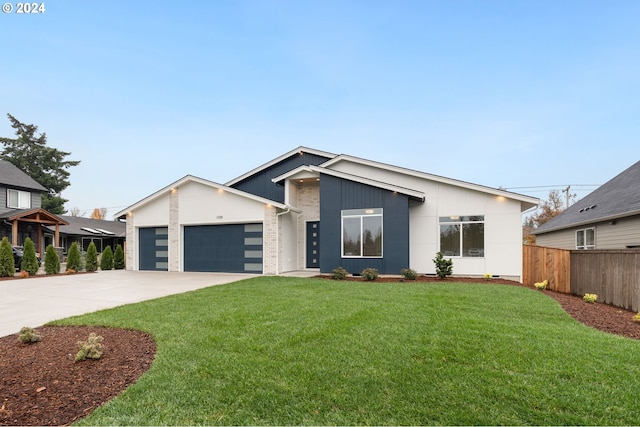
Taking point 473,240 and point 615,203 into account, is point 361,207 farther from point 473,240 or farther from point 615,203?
point 615,203

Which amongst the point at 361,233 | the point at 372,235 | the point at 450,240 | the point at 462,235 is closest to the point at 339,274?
the point at 361,233

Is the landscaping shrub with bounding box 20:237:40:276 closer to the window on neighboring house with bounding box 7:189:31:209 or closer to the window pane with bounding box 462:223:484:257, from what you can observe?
the window on neighboring house with bounding box 7:189:31:209

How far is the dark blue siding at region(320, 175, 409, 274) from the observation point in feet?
37.7

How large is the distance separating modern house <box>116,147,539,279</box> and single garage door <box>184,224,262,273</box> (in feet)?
0.15

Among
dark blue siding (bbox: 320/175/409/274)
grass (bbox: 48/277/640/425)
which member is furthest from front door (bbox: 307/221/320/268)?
grass (bbox: 48/277/640/425)

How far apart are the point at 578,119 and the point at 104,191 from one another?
5359 cm

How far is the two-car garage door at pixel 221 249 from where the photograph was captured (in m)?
13.2

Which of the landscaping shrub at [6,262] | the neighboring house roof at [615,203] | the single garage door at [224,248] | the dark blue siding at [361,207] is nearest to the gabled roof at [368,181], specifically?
the dark blue siding at [361,207]

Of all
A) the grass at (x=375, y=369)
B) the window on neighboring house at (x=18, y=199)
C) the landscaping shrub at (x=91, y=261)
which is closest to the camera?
the grass at (x=375, y=369)

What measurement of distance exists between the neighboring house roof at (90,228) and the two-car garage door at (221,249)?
16.3 metres

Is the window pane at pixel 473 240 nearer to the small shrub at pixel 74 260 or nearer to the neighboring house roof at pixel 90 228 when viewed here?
the small shrub at pixel 74 260

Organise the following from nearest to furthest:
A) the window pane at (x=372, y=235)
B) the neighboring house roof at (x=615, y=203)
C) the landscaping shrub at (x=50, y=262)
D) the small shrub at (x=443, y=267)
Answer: the neighboring house roof at (x=615, y=203), the small shrub at (x=443, y=267), the window pane at (x=372, y=235), the landscaping shrub at (x=50, y=262)

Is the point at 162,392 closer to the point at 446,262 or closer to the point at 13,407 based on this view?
the point at 13,407

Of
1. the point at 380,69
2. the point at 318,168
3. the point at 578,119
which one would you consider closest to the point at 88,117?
the point at 318,168
